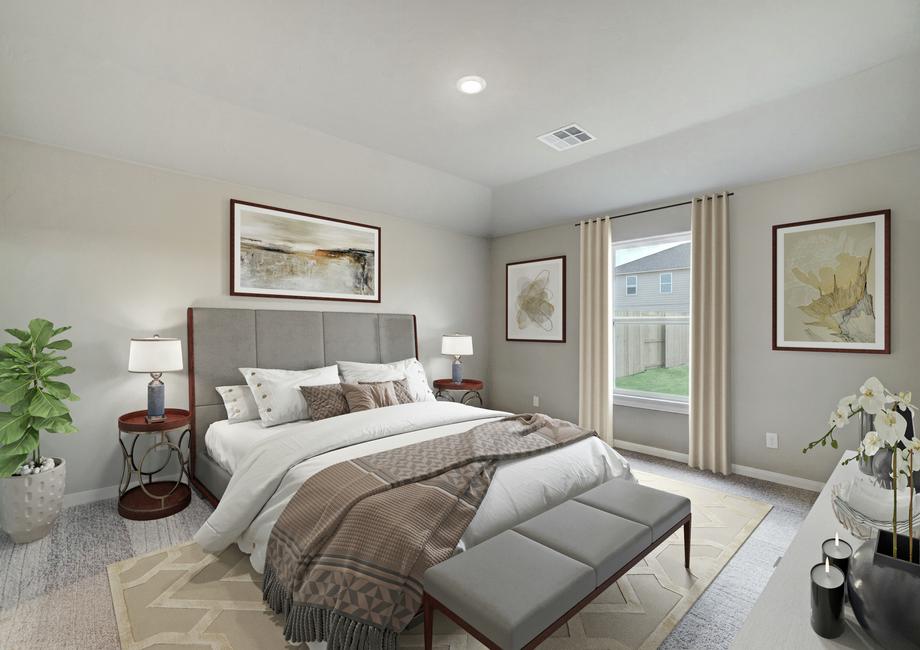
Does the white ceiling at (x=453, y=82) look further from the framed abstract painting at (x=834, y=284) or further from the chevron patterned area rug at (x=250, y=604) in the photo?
the chevron patterned area rug at (x=250, y=604)

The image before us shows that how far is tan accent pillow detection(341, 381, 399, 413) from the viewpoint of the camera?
3277mm

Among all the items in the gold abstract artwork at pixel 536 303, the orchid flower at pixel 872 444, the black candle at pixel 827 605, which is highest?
the gold abstract artwork at pixel 536 303

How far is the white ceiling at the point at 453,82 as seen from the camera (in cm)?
218

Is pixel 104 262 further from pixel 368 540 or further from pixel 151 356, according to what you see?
pixel 368 540

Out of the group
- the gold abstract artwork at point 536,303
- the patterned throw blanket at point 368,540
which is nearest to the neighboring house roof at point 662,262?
the gold abstract artwork at point 536,303

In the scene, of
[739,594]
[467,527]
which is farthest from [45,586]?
[739,594]

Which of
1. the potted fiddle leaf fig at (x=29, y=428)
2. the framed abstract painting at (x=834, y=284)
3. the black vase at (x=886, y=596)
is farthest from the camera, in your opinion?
the framed abstract painting at (x=834, y=284)

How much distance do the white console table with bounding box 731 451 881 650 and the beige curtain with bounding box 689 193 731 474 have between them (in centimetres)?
259

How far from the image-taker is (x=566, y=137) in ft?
11.7

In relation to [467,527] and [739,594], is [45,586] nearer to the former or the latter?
[467,527]

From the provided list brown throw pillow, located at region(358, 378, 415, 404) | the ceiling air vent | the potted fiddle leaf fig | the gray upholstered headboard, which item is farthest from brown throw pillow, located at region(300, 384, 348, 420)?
the ceiling air vent

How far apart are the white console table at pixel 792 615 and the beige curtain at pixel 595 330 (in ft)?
10.4

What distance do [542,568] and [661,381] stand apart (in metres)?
3.37

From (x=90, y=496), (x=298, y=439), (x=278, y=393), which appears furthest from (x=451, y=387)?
(x=90, y=496)
